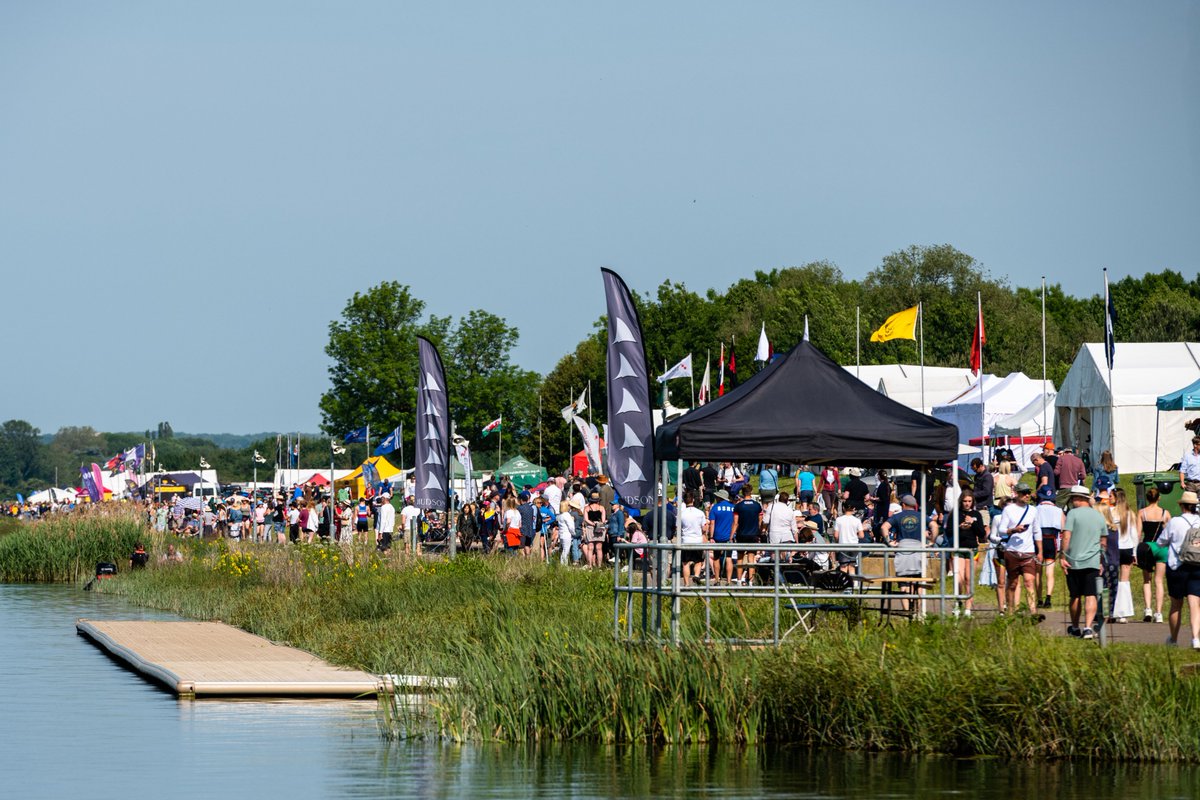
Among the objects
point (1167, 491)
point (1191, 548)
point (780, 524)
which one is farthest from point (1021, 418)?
point (1191, 548)

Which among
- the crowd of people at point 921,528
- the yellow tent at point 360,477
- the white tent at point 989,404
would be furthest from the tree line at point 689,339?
the crowd of people at point 921,528

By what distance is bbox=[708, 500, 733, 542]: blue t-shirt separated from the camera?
87.0 feet

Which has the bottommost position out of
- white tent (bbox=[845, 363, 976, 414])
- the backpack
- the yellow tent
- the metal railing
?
the metal railing

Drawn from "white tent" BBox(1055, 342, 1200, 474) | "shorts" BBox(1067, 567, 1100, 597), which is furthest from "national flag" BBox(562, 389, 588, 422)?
"shorts" BBox(1067, 567, 1100, 597)

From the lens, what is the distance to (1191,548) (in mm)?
16766

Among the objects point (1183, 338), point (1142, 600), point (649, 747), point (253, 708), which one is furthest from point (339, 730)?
point (1183, 338)

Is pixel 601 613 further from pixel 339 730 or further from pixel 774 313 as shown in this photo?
pixel 774 313

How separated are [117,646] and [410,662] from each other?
689 centimetres

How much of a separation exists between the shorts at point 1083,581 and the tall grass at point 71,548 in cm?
2978

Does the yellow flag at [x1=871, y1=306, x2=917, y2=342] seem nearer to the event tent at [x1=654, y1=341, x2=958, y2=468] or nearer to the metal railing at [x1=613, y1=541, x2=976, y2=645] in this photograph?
the metal railing at [x1=613, y1=541, x2=976, y2=645]

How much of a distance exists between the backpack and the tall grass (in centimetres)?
3122

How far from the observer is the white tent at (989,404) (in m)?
47.0

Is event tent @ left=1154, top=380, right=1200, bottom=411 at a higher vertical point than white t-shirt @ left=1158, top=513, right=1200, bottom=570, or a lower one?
higher

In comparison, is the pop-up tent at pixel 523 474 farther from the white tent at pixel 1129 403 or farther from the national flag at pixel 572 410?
the white tent at pixel 1129 403
